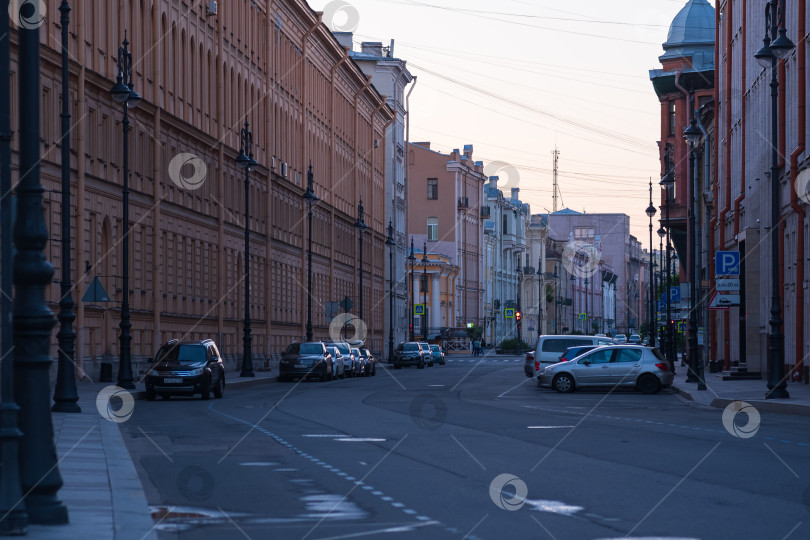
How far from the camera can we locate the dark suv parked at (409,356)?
267 ft

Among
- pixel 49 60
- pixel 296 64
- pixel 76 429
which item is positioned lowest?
pixel 76 429

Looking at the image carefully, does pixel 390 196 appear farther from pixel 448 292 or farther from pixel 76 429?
pixel 76 429

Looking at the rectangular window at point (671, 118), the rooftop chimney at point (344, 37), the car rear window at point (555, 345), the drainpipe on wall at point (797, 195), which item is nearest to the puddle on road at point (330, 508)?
the drainpipe on wall at point (797, 195)

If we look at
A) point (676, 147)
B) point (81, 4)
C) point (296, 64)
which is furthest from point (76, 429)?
point (676, 147)

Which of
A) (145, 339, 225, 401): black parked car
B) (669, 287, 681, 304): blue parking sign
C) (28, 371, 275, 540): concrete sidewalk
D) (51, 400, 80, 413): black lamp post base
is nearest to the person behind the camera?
(28, 371, 275, 540): concrete sidewalk

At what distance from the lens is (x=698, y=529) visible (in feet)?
35.1

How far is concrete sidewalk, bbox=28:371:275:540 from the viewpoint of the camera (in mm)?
10125

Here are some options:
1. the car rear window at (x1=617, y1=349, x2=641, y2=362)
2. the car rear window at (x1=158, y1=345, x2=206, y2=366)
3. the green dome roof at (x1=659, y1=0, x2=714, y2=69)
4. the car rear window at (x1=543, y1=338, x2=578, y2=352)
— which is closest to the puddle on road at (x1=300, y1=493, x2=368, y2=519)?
the car rear window at (x1=158, y1=345, x2=206, y2=366)

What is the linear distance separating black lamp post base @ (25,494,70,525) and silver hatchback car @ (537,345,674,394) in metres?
31.5

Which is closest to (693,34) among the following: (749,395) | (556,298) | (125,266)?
(749,395)

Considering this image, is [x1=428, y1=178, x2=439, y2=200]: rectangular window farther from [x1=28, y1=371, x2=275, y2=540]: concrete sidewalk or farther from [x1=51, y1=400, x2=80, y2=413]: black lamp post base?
[x1=28, y1=371, x2=275, y2=540]: concrete sidewalk

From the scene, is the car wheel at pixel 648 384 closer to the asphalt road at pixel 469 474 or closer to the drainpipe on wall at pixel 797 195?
the drainpipe on wall at pixel 797 195

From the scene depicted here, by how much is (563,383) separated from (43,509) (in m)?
31.8

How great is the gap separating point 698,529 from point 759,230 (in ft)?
128
